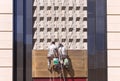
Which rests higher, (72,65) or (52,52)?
(52,52)

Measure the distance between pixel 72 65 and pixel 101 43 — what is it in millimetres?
477

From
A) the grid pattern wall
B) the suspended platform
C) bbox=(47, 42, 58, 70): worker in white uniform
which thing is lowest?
the suspended platform

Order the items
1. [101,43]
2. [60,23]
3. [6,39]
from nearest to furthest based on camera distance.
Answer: [6,39], [101,43], [60,23]

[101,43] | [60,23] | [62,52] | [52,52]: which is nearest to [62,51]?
[62,52]

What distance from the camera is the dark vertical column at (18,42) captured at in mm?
5758

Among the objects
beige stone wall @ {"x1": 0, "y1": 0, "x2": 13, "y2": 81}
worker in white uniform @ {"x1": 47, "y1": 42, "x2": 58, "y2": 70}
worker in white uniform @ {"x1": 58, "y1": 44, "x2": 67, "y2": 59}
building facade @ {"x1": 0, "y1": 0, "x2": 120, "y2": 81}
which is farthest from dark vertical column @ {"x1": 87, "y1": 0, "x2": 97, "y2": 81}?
beige stone wall @ {"x1": 0, "y1": 0, "x2": 13, "y2": 81}

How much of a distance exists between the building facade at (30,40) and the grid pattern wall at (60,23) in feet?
0.25

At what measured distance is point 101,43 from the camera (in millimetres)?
5793

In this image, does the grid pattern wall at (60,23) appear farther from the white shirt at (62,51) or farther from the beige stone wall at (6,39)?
the beige stone wall at (6,39)
